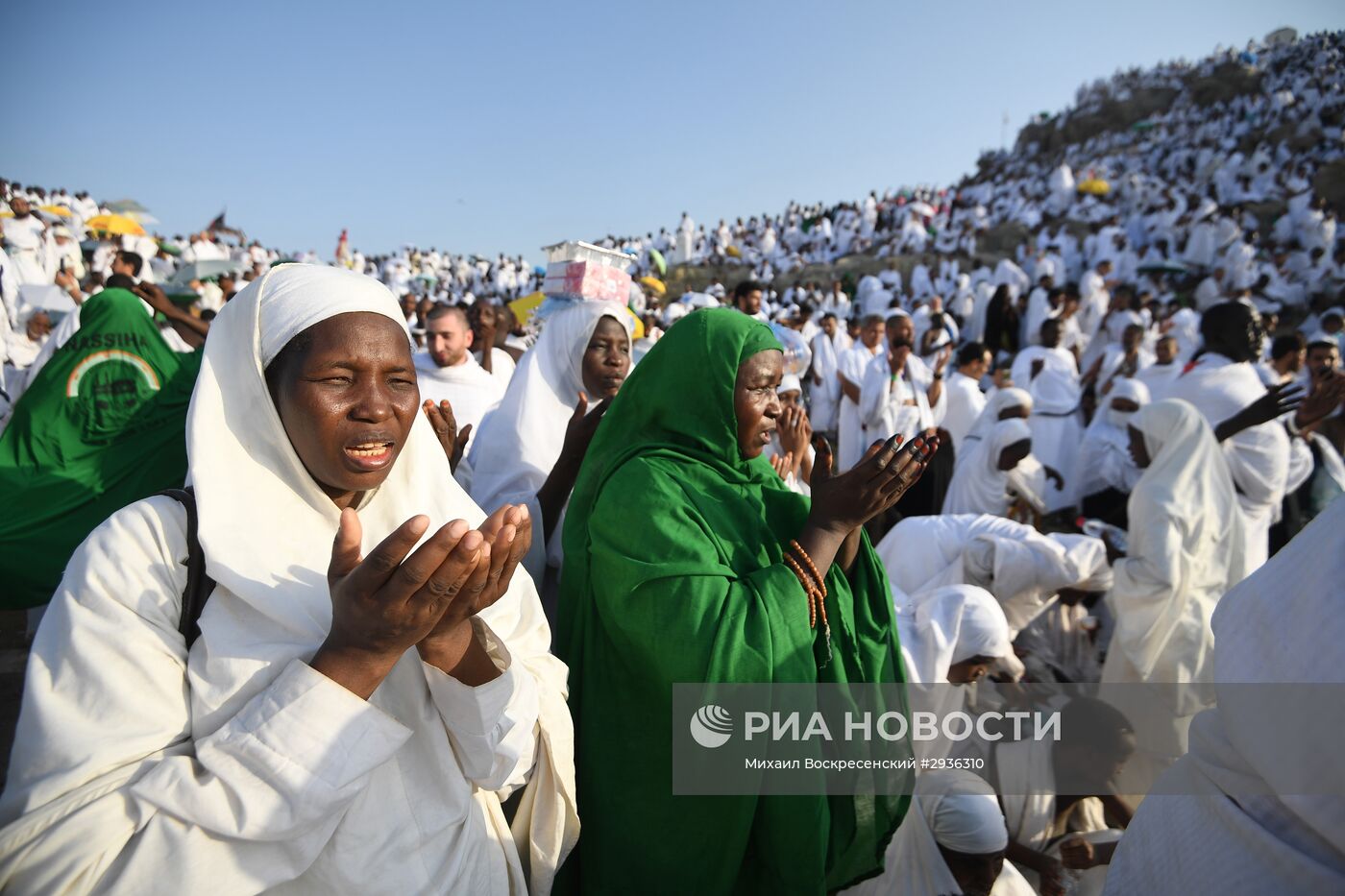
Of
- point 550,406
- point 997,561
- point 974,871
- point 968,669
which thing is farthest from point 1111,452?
point 550,406

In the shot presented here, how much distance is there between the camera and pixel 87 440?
11.1ft

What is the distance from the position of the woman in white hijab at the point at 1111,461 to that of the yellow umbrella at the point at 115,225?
58.0 ft

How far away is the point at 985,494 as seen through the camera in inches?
207

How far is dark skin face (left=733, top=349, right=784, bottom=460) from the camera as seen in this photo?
218cm

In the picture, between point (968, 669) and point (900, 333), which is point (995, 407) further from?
point (968, 669)

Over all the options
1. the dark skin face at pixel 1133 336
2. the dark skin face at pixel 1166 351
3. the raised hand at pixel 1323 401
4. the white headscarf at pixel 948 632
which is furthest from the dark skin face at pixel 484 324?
the dark skin face at pixel 1133 336

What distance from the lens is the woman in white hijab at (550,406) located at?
2.84 m

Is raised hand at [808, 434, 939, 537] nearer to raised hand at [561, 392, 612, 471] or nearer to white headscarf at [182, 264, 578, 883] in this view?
white headscarf at [182, 264, 578, 883]

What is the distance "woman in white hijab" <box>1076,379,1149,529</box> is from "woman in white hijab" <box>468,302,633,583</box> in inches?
183

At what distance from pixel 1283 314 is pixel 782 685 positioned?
2064cm

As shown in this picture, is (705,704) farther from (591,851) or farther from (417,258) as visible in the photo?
(417,258)

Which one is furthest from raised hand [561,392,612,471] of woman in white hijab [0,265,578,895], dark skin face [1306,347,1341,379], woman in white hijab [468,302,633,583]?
dark skin face [1306,347,1341,379]

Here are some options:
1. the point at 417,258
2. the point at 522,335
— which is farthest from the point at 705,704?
the point at 417,258

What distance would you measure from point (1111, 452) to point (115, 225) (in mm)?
18000
